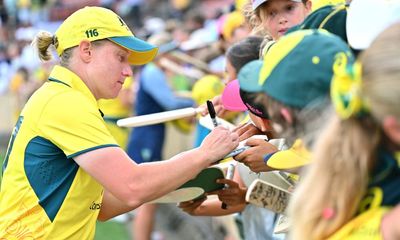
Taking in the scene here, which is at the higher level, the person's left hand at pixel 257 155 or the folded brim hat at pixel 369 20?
the folded brim hat at pixel 369 20

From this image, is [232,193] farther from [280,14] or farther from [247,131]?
[280,14]

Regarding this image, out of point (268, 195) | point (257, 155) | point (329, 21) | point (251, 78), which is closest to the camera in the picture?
point (251, 78)

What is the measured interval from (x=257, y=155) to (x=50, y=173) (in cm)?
85

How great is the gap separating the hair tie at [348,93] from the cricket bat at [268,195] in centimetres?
120

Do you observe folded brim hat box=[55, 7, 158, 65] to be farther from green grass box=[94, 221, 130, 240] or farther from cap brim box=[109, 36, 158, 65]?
green grass box=[94, 221, 130, 240]

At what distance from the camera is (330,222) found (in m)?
2.26

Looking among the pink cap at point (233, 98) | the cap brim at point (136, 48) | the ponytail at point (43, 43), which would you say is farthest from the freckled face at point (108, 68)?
the pink cap at point (233, 98)

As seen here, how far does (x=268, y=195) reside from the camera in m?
3.39

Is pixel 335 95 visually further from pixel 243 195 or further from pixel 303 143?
pixel 243 195

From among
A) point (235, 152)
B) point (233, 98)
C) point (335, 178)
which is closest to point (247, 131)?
point (233, 98)

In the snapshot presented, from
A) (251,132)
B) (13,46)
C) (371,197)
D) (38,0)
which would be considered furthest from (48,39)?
(38,0)

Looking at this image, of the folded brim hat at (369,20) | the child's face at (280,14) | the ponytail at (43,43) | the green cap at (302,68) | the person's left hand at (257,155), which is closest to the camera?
the green cap at (302,68)

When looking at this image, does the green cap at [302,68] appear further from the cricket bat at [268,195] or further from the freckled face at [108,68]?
the freckled face at [108,68]

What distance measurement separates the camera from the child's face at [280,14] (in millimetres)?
3918
